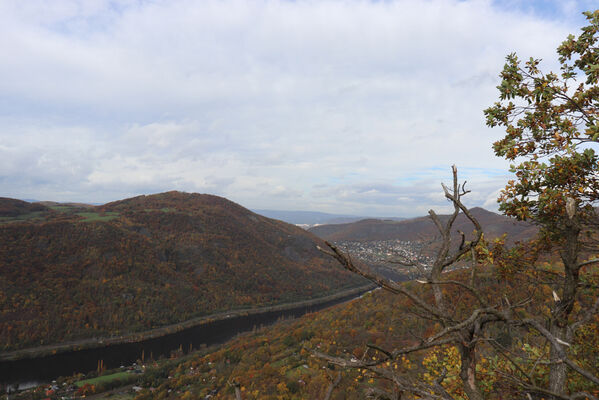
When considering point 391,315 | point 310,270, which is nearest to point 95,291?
point 391,315

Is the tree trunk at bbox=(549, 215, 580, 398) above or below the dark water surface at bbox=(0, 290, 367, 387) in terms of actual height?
above

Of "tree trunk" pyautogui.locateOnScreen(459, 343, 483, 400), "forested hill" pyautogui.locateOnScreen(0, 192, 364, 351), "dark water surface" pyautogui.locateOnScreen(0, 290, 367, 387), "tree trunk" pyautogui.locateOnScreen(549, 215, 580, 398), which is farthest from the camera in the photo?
"forested hill" pyautogui.locateOnScreen(0, 192, 364, 351)

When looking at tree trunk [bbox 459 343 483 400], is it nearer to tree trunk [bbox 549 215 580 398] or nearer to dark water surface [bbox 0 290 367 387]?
tree trunk [bbox 549 215 580 398]

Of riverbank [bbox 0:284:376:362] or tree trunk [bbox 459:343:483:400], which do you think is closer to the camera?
tree trunk [bbox 459:343:483:400]

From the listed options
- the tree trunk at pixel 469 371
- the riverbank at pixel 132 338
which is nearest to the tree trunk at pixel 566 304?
the tree trunk at pixel 469 371

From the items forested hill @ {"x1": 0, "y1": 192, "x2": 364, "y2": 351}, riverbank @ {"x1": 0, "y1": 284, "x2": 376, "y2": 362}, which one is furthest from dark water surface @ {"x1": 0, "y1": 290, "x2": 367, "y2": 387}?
forested hill @ {"x1": 0, "y1": 192, "x2": 364, "y2": 351}

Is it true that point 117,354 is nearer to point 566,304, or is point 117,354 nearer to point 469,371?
point 469,371
